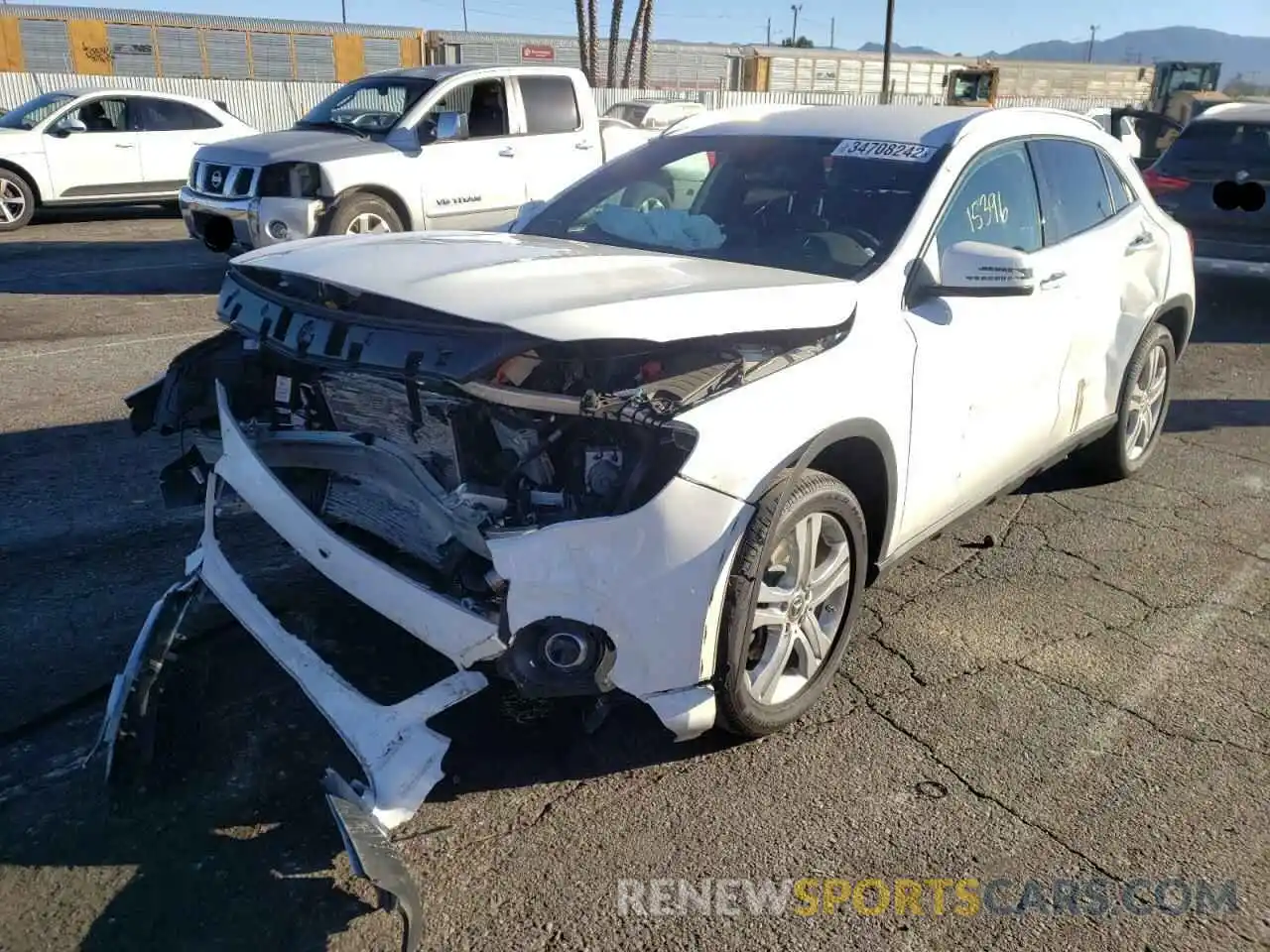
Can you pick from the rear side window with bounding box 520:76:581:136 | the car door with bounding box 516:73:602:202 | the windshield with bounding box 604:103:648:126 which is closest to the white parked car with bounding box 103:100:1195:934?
the car door with bounding box 516:73:602:202

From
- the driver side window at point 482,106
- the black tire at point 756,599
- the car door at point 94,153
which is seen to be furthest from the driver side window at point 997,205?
the car door at point 94,153

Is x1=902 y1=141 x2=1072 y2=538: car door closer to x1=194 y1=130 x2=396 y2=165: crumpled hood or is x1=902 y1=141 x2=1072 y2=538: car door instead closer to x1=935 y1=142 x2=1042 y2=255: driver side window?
x1=935 y1=142 x2=1042 y2=255: driver side window

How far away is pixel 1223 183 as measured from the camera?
30.0 ft

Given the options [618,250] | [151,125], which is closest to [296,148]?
[151,125]

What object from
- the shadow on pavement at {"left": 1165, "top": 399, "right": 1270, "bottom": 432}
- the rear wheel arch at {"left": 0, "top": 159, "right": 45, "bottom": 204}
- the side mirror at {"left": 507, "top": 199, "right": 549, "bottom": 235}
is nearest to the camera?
the side mirror at {"left": 507, "top": 199, "right": 549, "bottom": 235}

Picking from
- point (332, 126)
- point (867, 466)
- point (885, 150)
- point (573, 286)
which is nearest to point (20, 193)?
point (332, 126)

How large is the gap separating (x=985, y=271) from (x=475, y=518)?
184 cm

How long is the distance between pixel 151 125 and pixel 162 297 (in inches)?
217

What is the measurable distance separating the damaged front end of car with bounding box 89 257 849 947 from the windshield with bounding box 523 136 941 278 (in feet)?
2.22

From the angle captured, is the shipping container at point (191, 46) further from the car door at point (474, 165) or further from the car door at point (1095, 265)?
the car door at point (1095, 265)

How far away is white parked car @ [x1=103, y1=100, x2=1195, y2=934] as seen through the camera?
2.66m

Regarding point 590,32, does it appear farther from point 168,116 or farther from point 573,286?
point 573,286

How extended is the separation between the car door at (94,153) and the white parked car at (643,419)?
11.7 m

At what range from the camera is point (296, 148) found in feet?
31.2
